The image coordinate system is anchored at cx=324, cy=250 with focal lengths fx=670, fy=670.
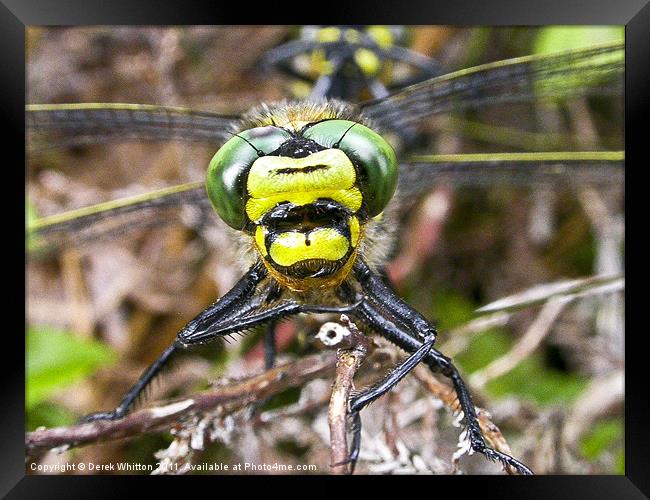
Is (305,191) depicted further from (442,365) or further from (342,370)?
(442,365)

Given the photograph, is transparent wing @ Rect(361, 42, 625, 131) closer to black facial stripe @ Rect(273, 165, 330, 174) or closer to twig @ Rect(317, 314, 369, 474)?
black facial stripe @ Rect(273, 165, 330, 174)

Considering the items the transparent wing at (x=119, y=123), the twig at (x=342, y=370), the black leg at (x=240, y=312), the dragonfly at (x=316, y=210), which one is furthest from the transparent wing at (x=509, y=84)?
the twig at (x=342, y=370)

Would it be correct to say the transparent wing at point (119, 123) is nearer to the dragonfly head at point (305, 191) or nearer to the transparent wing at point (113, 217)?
the transparent wing at point (113, 217)

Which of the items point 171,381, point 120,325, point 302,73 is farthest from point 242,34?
point 171,381

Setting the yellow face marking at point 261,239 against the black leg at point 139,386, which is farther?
the black leg at point 139,386

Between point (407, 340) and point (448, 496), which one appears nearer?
point (407, 340)

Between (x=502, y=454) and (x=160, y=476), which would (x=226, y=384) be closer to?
(x=160, y=476)

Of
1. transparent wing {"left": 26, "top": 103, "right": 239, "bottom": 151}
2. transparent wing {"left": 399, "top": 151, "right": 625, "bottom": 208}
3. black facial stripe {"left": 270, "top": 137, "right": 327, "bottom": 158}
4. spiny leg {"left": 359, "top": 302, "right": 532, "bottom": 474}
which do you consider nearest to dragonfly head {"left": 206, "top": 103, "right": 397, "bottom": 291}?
black facial stripe {"left": 270, "top": 137, "right": 327, "bottom": 158}
